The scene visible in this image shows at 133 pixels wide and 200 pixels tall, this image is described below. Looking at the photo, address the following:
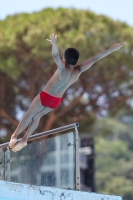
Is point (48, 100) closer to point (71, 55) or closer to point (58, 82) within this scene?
point (58, 82)

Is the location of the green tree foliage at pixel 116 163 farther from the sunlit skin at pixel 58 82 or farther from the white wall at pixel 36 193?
the white wall at pixel 36 193

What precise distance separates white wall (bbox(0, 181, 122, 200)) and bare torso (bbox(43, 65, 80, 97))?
1.60m

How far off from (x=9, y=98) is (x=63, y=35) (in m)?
3.91

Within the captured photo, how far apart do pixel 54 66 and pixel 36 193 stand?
17.3m

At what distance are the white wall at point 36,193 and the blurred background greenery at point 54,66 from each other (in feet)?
51.2

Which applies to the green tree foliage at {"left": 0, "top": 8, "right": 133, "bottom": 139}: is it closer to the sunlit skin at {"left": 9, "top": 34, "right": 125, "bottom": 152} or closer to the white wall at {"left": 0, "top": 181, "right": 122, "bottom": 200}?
the sunlit skin at {"left": 9, "top": 34, "right": 125, "bottom": 152}

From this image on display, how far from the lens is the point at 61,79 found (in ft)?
28.8

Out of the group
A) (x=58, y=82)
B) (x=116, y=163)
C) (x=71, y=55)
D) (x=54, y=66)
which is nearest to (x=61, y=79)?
(x=58, y=82)

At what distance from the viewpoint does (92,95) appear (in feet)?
87.7

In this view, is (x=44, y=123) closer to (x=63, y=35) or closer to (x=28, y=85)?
(x=28, y=85)

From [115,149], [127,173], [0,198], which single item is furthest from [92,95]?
[115,149]

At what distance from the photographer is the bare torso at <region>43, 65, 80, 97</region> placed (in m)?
8.74

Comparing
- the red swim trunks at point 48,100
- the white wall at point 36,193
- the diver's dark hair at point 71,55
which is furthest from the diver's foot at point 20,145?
the white wall at point 36,193

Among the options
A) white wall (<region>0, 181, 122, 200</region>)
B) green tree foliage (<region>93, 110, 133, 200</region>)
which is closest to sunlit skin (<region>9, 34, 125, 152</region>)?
white wall (<region>0, 181, 122, 200</region>)
